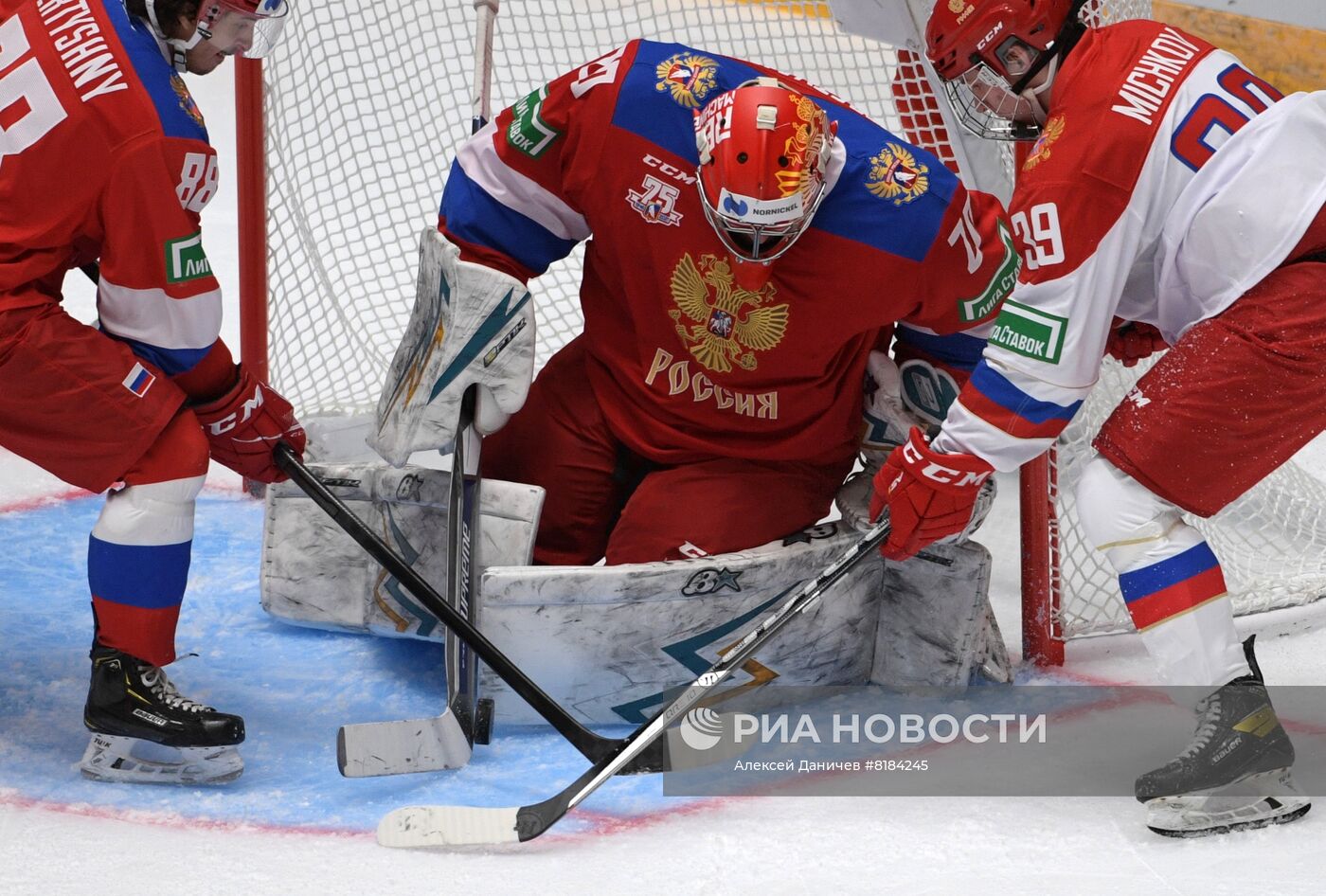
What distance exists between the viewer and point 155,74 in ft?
6.75

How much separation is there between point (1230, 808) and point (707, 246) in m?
1.13

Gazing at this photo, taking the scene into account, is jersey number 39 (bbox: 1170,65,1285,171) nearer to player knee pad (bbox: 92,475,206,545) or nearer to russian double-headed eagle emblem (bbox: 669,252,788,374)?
russian double-headed eagle emblem (bbox: 669,252,788,374)

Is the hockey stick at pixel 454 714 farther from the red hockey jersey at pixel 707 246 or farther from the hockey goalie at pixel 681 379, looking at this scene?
the red hockey jersey at pixel 707 246

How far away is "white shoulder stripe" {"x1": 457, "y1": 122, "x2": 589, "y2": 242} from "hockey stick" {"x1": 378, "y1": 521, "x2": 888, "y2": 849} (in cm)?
78

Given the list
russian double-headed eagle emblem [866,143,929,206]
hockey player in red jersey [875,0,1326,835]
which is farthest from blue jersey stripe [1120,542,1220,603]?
russian double-headed eagle emblem [866,143,929,206]

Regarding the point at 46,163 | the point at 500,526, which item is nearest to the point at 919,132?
the point at 500,526

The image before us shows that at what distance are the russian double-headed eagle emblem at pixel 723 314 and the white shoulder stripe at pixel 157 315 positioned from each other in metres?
0.73

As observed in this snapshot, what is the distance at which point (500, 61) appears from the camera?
405 centimetres

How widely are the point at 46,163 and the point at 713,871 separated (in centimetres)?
129

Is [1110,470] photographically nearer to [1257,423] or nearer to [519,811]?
[1257,423]

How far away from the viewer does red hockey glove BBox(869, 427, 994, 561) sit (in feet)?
7.07

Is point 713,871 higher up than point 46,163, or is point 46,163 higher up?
point 46,163

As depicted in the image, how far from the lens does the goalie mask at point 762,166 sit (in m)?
2.10

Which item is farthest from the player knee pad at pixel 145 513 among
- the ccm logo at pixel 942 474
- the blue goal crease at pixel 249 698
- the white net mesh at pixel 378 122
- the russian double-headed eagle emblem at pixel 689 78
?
the white net mesh at pixel 378 122
